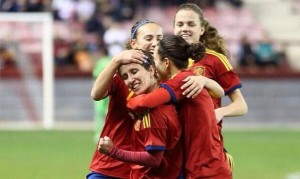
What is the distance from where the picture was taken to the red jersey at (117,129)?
7.45 metres

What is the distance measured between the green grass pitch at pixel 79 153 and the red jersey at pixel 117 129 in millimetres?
6714

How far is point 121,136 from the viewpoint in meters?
7.55

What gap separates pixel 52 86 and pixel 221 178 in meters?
18.7

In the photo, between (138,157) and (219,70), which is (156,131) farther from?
(219,70)

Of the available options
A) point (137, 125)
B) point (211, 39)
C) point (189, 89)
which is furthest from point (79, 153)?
point (189, 89)

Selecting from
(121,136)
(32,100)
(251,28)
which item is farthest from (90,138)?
(121,136)

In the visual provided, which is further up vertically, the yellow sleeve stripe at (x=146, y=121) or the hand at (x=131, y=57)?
the hand at (x=131, y=57)

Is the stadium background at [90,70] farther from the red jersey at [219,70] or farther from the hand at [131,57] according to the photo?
the hand at [131,57]

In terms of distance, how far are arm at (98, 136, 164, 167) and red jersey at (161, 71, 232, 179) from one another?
0.74 feet

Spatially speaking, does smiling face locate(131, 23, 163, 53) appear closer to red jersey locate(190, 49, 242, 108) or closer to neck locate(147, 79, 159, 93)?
neck locate(147, 79, 159, 93)

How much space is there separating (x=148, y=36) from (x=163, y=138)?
975 mm

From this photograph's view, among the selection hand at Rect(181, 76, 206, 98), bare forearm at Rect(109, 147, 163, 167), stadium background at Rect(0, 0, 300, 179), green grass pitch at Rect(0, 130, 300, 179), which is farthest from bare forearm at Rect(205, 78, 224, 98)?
stadium background at Rect(0, 0, 300, 179)

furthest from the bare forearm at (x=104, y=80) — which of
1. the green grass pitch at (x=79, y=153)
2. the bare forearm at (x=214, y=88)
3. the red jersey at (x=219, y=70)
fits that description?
the green grass pitch at (x=79, y=153)

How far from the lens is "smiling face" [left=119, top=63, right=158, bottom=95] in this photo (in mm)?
6805
